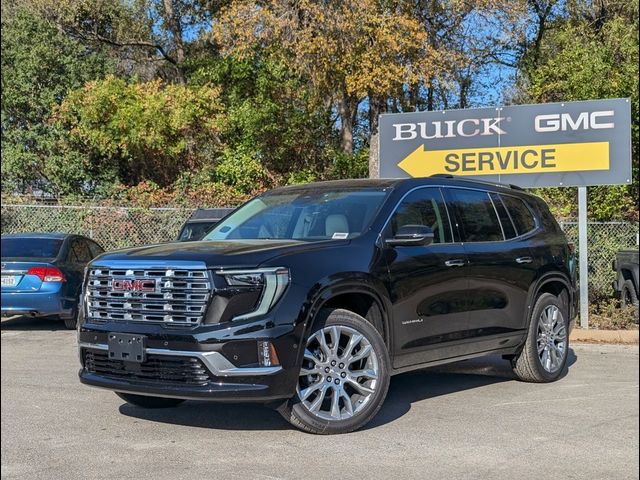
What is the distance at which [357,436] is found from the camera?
18.6ft

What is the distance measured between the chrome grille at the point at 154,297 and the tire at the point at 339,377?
0.82m

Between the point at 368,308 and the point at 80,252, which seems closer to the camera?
the point at 368,308

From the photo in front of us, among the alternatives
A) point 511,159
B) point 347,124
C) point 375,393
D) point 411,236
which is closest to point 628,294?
point 511,159

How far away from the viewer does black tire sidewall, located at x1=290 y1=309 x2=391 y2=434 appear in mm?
5566

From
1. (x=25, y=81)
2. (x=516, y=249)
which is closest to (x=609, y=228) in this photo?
(x=516, y=249)

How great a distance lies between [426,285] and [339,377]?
114 centimetres

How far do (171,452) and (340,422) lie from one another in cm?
117

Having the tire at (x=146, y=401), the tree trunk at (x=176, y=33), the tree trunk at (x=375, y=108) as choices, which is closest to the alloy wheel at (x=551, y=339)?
the tire at (x=146, y=401)

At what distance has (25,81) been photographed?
912 inches

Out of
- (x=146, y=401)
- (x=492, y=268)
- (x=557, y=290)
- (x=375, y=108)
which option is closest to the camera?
(x=146, y=401)

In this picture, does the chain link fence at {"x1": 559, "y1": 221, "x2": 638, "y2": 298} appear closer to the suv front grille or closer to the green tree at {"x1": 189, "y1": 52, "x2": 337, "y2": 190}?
the suv front grille

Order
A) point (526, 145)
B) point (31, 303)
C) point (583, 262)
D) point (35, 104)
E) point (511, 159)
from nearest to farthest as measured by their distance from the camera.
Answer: point (31, 303), point (583, 262), point (526, 145), point (511, 159), point (35, 104)

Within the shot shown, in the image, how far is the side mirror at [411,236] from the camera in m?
6.14

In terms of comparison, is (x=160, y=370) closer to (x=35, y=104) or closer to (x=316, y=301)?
(x=316, y=301)
